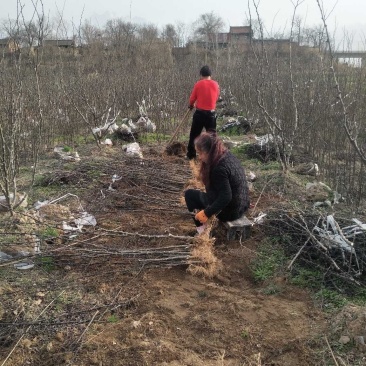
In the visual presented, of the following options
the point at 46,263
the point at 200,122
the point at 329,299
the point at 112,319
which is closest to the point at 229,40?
the point at 200,122

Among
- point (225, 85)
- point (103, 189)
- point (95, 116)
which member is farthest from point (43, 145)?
point (225, 85)

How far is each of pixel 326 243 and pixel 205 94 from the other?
375 cm

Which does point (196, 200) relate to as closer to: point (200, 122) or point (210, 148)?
point (210, 148)

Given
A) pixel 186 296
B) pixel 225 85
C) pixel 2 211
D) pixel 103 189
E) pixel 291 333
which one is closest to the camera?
pixel 291 333

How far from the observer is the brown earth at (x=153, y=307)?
2.39m

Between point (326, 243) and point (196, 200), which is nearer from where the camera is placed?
point (326, 243)

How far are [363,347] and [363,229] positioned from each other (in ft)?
4.11

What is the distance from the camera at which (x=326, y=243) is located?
3.33 meters

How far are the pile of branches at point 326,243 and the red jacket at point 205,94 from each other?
3.11m

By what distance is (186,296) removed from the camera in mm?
2994

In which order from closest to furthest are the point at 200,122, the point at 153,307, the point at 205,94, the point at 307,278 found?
the point at 153,307 < the point at 307,278 < the point at 205,94 < the point at 200,122

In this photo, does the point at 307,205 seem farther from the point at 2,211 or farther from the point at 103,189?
the point at 2,211

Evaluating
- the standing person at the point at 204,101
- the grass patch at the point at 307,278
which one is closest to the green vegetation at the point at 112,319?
the grass patch at the point at 307,278

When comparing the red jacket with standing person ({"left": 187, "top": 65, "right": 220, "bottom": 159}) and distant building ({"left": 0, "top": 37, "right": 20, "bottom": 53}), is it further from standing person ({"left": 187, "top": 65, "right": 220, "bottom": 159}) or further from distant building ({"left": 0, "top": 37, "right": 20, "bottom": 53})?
distant building ({"left": 0, "top": 37, "right": 20, "bottom": 53})
